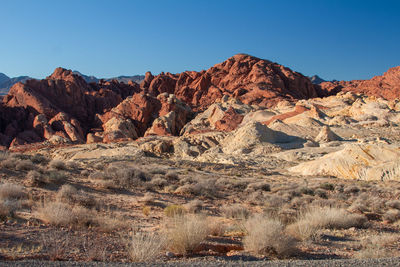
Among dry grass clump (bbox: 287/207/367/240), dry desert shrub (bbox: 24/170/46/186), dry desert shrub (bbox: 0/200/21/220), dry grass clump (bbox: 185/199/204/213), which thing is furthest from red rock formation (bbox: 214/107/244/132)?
dry desert shrub (bbox: 0/200/21/220)

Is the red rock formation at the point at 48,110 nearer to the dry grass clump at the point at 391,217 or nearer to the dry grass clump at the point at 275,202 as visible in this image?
the dry grass clump at the point at 275,202

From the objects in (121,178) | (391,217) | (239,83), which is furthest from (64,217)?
(239,83)

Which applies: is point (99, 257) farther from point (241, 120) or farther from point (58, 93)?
point (58, 93)

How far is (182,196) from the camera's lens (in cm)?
1336

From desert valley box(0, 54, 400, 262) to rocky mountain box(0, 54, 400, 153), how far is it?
1.57ft

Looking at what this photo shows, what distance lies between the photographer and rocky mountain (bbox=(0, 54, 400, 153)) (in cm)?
5444

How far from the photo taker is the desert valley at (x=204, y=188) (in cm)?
599

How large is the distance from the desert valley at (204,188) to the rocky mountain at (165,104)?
478mm

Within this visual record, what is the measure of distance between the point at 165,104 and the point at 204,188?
50.9 m

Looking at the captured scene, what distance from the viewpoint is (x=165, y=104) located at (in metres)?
64.0

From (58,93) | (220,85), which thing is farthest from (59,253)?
(220,85)

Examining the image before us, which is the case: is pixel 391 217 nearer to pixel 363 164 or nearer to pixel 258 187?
pixel 258 187

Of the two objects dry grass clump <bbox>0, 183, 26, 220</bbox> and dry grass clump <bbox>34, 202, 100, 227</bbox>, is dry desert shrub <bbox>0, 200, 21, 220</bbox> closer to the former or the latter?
dry grass clump <bbox>0, 183, 26, 220</bbox>

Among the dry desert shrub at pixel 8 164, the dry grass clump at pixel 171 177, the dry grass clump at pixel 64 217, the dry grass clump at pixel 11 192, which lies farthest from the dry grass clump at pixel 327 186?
the dry desert shrub at pixel 8 164
